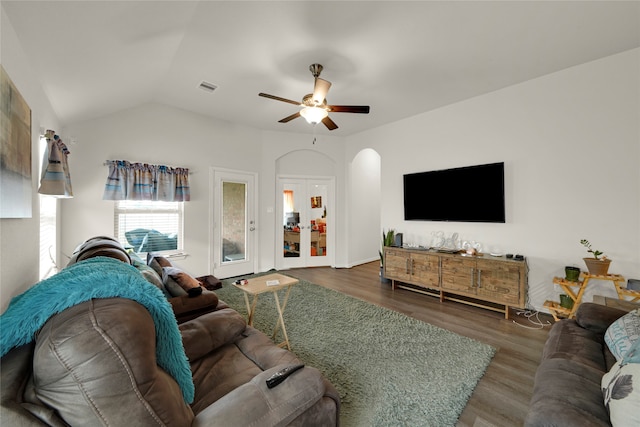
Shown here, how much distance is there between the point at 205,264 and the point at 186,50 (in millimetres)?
3218

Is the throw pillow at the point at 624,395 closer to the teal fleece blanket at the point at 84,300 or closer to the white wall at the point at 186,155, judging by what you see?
the teal fleece blanket at the point at 84,300

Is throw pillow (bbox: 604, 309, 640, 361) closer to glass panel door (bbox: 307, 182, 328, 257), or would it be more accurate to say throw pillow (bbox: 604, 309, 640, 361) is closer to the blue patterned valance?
glass panel door (bbox: 307, 182, 328, 257)

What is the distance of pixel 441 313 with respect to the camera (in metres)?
3.34

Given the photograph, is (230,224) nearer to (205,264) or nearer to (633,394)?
(205,264)

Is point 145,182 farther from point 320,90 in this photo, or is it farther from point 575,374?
point 575,374

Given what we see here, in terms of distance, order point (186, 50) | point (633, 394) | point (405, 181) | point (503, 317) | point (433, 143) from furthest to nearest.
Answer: point (405, 181), point (433, 143), point (503, 317), point (186, 50), point (633, 394)

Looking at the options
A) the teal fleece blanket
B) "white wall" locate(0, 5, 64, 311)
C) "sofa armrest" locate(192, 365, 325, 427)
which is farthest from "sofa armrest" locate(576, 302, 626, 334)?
"white wall" locate(0, 5, 64, 311)

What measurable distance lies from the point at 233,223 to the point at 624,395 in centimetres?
491

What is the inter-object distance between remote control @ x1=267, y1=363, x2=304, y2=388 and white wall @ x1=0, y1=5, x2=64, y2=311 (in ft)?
4.12

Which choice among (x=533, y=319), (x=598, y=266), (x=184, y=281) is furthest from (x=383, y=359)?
(x=598, y=266)

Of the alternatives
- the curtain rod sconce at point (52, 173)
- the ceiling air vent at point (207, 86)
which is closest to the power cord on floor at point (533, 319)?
the curtain rod sconce at point (52, 173)

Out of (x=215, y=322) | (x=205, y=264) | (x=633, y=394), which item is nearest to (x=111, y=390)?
(x=215, y=322)

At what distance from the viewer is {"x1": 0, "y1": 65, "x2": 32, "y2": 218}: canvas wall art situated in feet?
3.75

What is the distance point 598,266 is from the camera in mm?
2670
